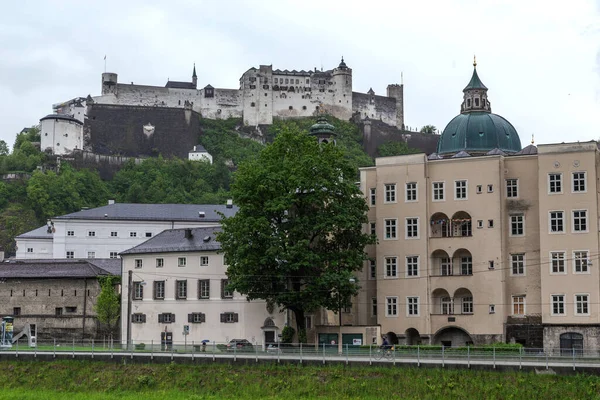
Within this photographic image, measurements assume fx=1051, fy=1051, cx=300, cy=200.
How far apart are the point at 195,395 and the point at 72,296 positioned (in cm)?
2966

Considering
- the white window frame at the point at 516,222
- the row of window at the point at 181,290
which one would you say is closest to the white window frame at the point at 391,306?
the white window frame at the point at 516,222

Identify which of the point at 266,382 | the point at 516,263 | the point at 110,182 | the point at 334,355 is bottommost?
the point at 266,382

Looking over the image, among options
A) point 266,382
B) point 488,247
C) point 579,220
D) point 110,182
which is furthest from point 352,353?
point 110,182

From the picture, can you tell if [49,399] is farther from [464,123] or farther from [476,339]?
[464,123]

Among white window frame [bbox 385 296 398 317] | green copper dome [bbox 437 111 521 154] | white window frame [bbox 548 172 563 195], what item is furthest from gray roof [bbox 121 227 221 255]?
green copper dome [bbox 437 111 521 154]

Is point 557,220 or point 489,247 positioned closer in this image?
point 557,220

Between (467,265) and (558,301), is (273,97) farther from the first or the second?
(558,301)

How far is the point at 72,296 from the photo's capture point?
246 ft

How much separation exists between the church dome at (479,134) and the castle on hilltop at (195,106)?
316 ft

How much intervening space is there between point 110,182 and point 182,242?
9476 centimetres

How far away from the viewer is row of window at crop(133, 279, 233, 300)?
67.7 m

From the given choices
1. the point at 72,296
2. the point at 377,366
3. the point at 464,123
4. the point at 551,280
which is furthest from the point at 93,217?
the point at 377,366

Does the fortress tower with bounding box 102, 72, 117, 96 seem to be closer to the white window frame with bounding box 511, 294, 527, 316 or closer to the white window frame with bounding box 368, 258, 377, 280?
the white window frame with bounding box 368, 258, 377, 280

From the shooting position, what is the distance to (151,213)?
370 ft
